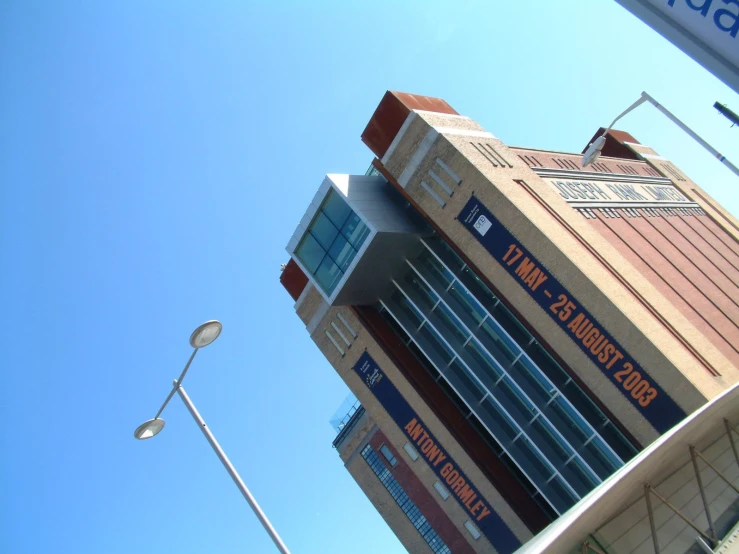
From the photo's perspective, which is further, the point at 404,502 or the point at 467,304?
the point at 404,502

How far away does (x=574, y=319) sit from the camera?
25141 mm

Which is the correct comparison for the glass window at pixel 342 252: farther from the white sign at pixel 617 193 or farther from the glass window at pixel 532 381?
the white sign at pixel 617 193

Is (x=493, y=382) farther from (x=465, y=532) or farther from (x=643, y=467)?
(x=643, y=467)

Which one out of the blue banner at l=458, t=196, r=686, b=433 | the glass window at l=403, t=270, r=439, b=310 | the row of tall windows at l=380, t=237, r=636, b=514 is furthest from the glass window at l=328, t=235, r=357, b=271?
the blue banner at l=458, t=196, r=686, b=433

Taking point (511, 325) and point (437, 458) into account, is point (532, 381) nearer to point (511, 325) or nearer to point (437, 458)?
point (511, 325)

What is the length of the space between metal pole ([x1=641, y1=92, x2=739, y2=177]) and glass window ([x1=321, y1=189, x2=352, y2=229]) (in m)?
18.0

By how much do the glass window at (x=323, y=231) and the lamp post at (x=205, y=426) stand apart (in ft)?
54.3

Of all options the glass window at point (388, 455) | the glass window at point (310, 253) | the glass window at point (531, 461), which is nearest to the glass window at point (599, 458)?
the glass window at point (531, 461)

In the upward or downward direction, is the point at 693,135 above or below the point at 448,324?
below

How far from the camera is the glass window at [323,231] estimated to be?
32.2 meters

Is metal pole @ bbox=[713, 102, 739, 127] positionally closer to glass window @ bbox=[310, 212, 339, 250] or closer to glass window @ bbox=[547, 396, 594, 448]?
glass window @ bbox=[547, 396, 594, 448]

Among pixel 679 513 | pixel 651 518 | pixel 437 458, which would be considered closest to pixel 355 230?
pixel 437 458

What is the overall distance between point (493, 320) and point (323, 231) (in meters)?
9.96

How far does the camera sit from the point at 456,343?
1228 inches
